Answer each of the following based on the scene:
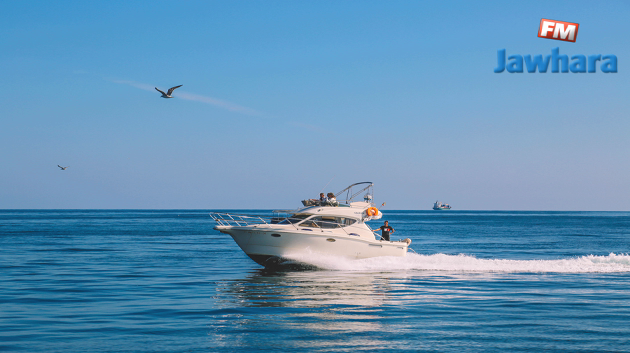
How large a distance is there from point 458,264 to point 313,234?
7352 mm

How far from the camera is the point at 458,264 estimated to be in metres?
25.0

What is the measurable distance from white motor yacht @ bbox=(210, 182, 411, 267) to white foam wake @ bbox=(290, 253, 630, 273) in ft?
0.90

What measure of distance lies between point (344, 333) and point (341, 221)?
40.3 ft

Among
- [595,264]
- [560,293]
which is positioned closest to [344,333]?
[560,293]

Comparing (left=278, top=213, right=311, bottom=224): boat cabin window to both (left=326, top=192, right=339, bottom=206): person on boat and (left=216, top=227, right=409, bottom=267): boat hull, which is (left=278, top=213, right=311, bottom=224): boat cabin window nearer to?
(left=216, top=227, right=409, bottom=267): boat hull

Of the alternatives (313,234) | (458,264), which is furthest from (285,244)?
(458,264)

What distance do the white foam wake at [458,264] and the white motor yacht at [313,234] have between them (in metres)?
0.28

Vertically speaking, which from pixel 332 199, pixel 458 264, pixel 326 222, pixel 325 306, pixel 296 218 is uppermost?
pixel 332 199

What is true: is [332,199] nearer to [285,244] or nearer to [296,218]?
[296,218]

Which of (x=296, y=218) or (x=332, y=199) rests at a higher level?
(x=332, y=199)

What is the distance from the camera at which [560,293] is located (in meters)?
17.4

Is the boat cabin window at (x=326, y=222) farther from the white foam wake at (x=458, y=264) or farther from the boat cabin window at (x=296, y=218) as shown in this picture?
the white foam wake at (x=458, y=264)

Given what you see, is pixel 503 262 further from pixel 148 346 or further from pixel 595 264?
pixel 148 346

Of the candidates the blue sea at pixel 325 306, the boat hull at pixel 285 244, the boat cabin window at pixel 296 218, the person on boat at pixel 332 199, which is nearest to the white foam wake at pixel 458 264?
the blue sea at pixel 325 306
